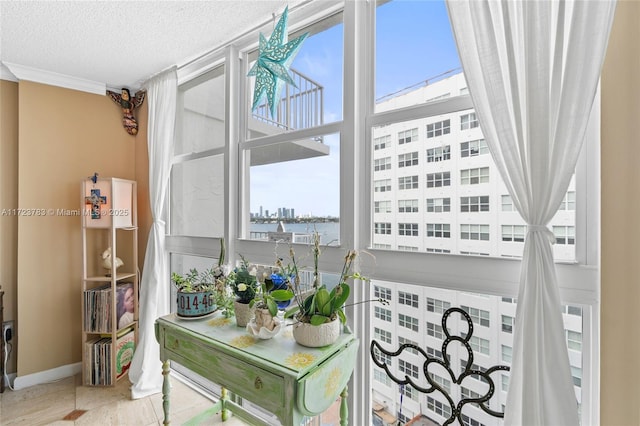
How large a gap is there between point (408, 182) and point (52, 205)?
303cm

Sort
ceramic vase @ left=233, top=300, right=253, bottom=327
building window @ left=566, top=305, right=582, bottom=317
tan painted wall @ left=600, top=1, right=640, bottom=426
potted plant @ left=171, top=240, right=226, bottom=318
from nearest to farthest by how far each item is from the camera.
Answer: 1. tan painted wall @ left=600, top=1, right=640, bottom=426
2. building window @ left=566, top=305, right=582, bottom=317
3. ceramic vase @ left=233, top=300, right=253, bottom=327
4. potted plant @ left=171, top=240, right=226, bottom=318

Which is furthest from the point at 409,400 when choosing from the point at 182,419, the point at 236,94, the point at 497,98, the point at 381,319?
the point at 236,94

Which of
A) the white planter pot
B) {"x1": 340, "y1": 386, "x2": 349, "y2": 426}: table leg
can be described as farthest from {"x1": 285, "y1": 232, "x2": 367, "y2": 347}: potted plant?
{"x1": 340, "y1": 386, "x2": 349, "y2": 426}: table leg

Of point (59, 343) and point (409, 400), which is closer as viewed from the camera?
point (409, 400)

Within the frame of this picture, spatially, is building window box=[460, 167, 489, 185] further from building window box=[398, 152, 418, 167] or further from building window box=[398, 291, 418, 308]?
building window box=[398, 291, 418, 308]

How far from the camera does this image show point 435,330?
134 centimetres

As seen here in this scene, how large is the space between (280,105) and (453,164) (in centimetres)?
115

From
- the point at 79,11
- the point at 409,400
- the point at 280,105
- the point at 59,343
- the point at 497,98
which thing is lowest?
the point at 59,343

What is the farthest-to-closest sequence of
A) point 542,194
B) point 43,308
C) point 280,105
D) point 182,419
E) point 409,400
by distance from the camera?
point 43,308 → point 182,419 → point 280,105 → point 409,400 → point 542,194

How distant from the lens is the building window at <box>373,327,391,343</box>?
4.85 feet

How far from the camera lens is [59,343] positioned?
2.69m

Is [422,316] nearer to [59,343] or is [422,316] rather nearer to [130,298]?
[130,298]

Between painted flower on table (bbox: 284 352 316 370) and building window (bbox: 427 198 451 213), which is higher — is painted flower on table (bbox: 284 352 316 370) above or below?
below

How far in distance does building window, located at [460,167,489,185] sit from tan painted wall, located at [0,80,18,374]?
136 inches
